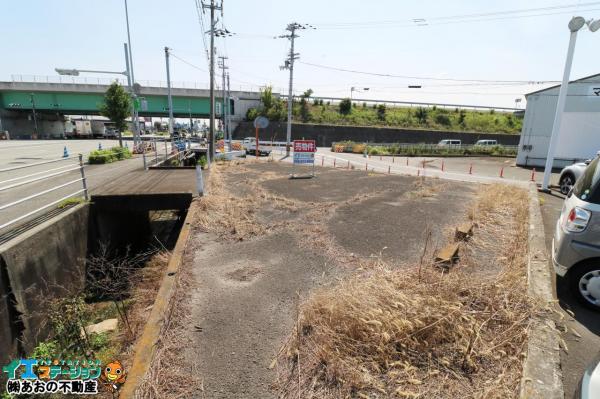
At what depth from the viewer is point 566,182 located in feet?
37.4

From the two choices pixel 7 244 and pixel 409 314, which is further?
pixel 7 244

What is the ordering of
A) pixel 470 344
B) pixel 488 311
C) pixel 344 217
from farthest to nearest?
pixel 344 217 → pixel 488 311 → pixel 470 344

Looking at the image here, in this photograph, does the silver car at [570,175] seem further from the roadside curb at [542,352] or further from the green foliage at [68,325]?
the green foliage at [68,325]

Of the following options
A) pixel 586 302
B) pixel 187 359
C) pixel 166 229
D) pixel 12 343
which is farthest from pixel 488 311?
pixel 166 229

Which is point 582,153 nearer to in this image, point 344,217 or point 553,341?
point 344,217

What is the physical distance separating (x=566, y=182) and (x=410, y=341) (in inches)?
498

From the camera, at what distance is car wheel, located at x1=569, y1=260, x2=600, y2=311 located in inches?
146

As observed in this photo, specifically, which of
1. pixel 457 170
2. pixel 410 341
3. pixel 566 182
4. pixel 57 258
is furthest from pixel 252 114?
pixel 410 341

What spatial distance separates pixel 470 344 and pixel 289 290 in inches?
89.1

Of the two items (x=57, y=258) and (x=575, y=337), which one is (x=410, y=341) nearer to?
(x=575, y=337)

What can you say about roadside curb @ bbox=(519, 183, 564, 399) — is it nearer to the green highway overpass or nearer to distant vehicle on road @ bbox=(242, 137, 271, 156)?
distant vehicle on road @ bbox=(242, 137, 271, 156)

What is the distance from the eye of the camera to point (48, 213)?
6.60 metres

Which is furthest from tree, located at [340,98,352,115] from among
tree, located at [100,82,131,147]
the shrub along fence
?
tree, located at [100,82,131,147]

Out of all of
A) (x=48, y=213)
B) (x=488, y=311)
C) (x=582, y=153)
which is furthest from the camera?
(x=582, y=153)
